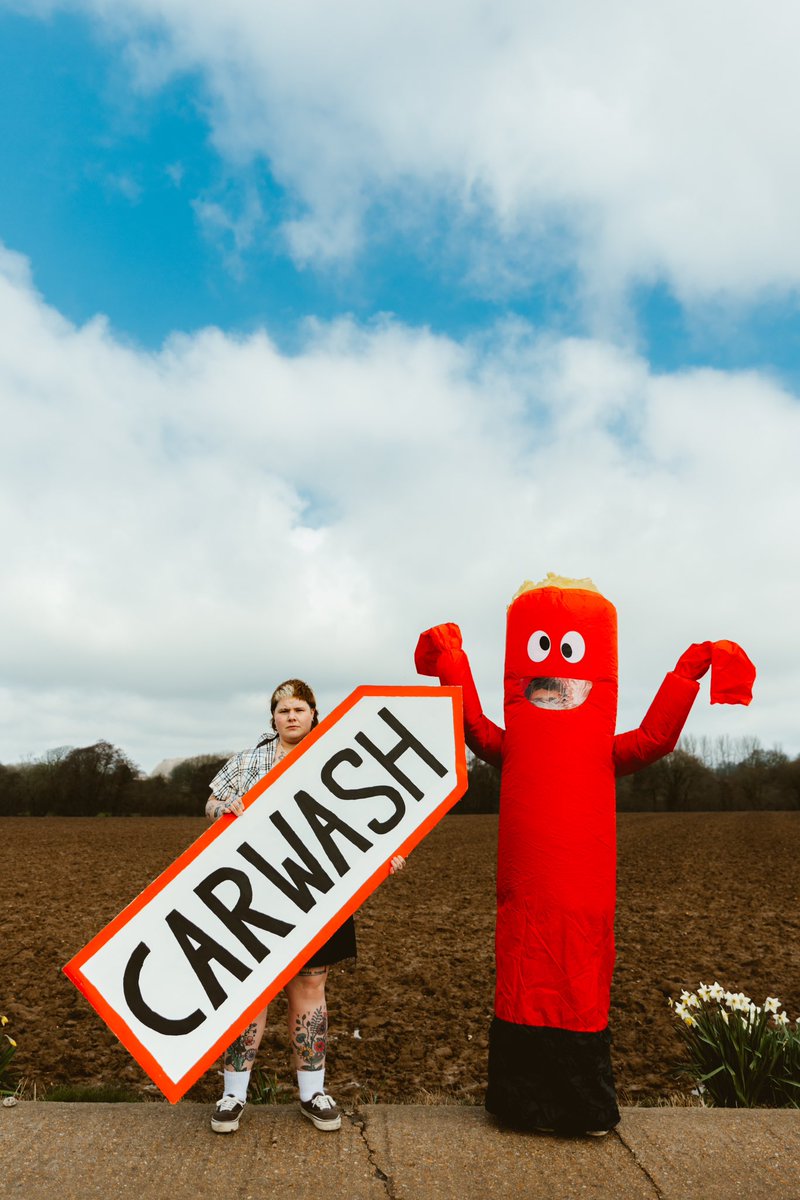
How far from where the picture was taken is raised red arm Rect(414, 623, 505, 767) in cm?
409

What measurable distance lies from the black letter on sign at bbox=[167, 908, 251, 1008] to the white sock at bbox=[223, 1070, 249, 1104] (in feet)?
1.65

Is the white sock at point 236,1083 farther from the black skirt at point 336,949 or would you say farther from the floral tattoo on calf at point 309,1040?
the black skirt at point 336,949

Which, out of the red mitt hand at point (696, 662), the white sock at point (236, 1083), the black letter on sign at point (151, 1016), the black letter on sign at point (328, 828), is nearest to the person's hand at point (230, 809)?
the black letter on sign at point (328, 828)

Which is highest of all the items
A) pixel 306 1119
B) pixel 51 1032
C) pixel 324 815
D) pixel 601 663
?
pixel 601 663

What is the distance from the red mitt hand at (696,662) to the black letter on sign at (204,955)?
7.81 ft

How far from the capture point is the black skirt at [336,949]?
3635mm

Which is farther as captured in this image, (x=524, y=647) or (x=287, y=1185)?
(x=524, y=647)

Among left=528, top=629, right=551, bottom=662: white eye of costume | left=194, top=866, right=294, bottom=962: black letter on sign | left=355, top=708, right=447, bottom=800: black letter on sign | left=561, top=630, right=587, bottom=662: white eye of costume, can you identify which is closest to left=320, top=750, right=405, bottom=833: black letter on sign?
left=355, top=708, right=447, bottom=800: black letter on sign

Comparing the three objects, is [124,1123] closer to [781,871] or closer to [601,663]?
[601,663]

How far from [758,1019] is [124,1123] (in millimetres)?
3355

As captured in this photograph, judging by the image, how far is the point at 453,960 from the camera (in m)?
9.15

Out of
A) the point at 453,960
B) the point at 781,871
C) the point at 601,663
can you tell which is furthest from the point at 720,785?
the point at 601,663

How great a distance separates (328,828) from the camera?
3547mm

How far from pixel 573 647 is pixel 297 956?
1.87 meters
